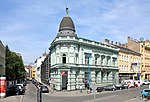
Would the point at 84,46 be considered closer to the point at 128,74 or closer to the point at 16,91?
the point at 16,91

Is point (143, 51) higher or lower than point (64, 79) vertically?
higher

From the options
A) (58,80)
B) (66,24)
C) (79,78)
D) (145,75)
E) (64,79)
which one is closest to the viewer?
(58,80)

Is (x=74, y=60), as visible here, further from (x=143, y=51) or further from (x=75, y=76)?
(x=143, y=51)

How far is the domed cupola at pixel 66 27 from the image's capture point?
56.8 metres

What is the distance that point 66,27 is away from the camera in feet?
189

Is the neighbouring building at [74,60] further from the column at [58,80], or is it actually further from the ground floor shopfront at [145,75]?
the ground floor shopfront at [145,75]

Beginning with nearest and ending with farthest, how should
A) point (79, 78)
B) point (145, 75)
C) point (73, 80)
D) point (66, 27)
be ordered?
point (73, 80) → point (66, 27) → point (79, 78) → point (145, 75)

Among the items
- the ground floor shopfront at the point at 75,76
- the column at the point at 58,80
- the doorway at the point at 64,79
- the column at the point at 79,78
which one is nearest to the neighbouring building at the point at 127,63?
the ground floor shopfront at the point at 75,76

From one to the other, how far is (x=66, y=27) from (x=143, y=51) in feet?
145

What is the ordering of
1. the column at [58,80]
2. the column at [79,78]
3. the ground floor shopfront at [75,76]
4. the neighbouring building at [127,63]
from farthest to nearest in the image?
the neighbouring building at [127,63] → the column at [79,78] → the column at [58,80] → the ground floor shopfront at [75,76]

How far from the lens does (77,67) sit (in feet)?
187

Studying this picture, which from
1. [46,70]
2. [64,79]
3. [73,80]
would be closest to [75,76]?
[73,80]

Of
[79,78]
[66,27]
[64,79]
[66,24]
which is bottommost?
[64,79]

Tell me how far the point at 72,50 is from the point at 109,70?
57.9ft
